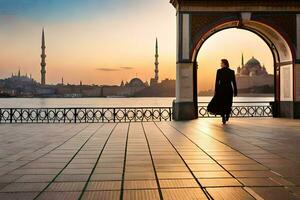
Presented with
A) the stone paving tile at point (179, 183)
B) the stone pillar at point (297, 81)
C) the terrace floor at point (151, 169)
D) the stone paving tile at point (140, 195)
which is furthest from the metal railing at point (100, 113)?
the stone paving tile at point (140, 195)

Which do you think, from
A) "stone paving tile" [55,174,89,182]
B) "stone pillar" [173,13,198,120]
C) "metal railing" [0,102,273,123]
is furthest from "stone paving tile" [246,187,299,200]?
"stone pillar" [173,13,198,120]

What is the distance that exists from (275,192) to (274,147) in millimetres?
3669

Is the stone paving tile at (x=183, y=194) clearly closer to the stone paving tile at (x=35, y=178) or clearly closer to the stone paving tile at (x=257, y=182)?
the stone paving tile at (x=257, y=182)

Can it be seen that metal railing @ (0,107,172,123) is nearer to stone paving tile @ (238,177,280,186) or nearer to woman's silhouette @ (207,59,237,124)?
woman's silhouette @ (207,59,237,124)

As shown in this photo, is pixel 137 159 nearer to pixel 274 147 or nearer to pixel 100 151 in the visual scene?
pixel 100 151

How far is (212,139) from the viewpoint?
945 centimetres

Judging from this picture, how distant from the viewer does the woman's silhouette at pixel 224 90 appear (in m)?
13.8

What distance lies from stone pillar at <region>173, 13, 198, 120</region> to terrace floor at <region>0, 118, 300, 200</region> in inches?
296

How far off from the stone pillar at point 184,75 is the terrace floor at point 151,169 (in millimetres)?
7526

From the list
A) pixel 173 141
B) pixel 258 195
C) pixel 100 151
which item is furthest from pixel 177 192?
pixel 173 141

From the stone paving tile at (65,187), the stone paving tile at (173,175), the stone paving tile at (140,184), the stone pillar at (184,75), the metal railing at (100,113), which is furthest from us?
the metal railing at (100,113)

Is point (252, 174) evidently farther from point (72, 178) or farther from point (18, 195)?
point (18, 195)

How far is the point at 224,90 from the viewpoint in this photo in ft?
45.9

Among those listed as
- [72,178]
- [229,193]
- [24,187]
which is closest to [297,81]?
[229,193]
